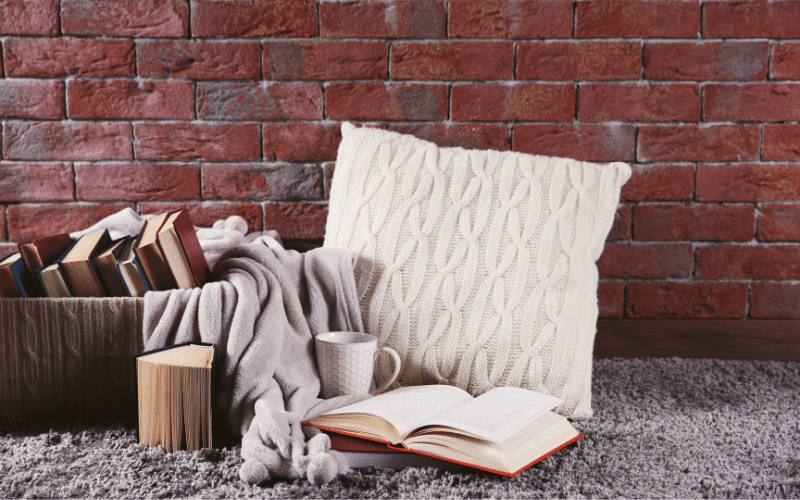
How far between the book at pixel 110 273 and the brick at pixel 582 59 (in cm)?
94

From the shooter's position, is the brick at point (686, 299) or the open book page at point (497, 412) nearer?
the open book page at point (497, 412)

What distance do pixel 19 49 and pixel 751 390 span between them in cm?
170

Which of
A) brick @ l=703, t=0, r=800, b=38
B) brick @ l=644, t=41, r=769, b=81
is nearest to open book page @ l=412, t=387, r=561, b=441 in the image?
brick @ l=644, t=41, r=769, b=81

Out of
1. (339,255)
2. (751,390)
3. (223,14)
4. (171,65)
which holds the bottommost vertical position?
(751,390)

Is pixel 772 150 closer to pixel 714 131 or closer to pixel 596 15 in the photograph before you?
pixel 714 131

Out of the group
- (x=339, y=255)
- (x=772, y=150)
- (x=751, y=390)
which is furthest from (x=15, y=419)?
(x=772, y=150)

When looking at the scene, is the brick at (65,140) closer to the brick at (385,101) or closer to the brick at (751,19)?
the brick at (385,101)

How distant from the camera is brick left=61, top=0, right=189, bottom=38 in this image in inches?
50.8

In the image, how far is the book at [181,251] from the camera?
0.86m

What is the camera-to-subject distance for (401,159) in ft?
3.55

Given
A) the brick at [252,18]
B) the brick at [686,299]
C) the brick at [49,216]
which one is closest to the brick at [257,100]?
the brick at [252,18]

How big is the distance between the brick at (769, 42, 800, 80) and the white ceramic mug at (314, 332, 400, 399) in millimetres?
1091

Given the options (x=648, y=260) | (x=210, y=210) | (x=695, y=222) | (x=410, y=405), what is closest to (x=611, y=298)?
(x=648, y=260)

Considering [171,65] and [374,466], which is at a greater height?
[171,65]
